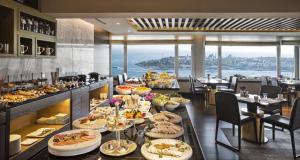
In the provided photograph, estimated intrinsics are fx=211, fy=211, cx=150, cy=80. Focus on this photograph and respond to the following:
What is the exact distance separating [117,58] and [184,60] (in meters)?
3.17

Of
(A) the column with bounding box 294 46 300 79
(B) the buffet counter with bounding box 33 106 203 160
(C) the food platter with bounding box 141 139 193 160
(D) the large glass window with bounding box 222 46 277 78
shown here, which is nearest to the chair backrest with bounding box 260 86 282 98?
(B) the buffet counter with bounding box 33 106 203 160

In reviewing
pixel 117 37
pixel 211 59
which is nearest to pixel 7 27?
pixel 117 37

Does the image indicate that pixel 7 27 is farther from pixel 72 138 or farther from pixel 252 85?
pixel 252 85

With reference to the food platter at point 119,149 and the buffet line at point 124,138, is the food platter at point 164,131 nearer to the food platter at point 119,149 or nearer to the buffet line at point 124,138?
the buffet line at point 124,138

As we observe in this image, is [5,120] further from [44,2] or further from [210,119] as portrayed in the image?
[210,119]

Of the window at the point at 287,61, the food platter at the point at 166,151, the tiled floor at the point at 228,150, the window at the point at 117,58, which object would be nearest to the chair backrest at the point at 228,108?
the tiled floor at the point at 228,150

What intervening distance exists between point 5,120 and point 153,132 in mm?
1556

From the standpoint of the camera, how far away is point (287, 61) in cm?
973

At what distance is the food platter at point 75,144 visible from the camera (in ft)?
4.03

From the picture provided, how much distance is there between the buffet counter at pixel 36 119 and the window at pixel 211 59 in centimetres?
649

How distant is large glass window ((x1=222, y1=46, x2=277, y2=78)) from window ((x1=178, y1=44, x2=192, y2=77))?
5.34 ft

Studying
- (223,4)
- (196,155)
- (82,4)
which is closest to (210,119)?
(223,4)

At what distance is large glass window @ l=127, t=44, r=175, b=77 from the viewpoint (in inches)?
394

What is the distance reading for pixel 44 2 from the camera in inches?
149
